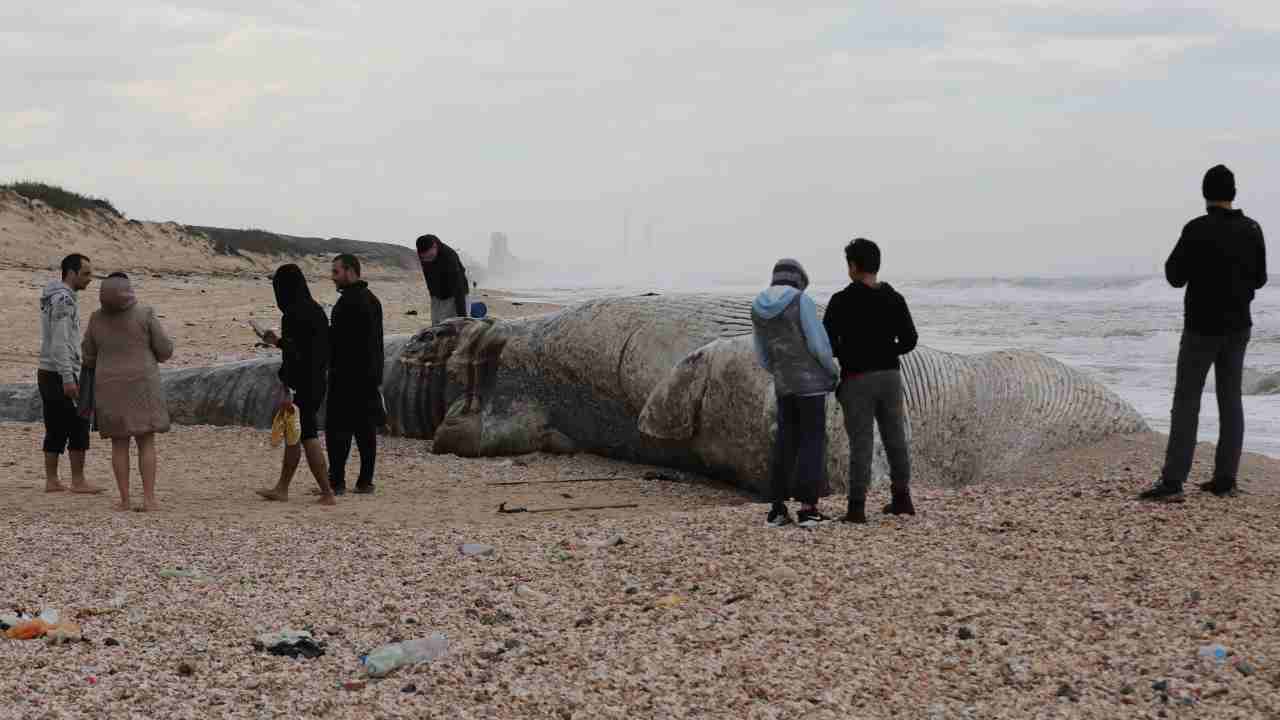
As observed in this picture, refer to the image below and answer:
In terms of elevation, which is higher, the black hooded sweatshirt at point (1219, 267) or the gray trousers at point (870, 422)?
the black hooded sweatshirt at point (1219, 267)

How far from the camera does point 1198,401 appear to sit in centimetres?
684

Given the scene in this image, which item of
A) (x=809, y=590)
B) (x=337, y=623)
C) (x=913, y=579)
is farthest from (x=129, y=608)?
(x=913, y=579)

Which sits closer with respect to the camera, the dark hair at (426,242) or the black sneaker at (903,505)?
the black sneaker at (903,505)

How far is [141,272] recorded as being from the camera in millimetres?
33719

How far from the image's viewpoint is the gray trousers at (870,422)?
6312 mm

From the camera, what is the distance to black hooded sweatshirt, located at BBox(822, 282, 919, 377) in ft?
20.5

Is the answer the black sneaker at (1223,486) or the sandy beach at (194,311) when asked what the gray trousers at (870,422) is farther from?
the sandy beach at (194,311)

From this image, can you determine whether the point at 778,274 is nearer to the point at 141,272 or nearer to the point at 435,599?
the point at 435,599

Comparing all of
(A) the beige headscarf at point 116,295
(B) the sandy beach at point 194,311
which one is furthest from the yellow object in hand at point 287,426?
(B) the sandy beach at point 194,311

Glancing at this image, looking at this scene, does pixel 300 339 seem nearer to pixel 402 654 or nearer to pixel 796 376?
pixel 796 376

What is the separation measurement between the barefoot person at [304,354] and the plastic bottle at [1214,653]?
5.34m

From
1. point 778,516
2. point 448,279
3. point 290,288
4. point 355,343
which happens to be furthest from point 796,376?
point 448,279

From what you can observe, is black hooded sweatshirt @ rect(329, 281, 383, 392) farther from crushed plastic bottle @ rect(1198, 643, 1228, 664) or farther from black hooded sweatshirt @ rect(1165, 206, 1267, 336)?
crushed plastic bottle @ rect(1198, 643, 1228, 664)

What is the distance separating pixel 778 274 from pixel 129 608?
3.45m
